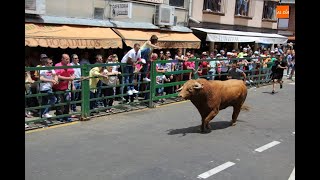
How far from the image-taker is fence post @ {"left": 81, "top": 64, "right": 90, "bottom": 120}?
8.50 meters

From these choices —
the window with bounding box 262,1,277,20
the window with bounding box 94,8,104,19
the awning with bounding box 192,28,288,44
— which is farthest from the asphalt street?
the window with bounding box 262,1,277,20

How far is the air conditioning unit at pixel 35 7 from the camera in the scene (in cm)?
1131

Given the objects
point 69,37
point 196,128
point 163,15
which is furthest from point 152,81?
point 163,15

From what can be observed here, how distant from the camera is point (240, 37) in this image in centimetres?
2320

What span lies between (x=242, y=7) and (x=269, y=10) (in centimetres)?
450

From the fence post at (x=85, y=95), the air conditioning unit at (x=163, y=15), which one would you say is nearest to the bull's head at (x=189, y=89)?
the fence post at (x=85, y=95)

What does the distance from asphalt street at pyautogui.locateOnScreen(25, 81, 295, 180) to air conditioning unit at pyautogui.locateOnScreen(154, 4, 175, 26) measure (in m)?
8.10

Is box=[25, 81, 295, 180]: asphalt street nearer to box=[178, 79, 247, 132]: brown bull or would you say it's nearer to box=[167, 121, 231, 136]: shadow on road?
box=[167, 121, 231, 136]: shadow on road

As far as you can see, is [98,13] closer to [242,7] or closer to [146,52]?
[146,52]

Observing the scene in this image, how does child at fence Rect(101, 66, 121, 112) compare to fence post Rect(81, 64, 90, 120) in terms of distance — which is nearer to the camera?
fence post Rect(81, 64, 90, 120)

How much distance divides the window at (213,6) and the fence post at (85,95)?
13965 mm

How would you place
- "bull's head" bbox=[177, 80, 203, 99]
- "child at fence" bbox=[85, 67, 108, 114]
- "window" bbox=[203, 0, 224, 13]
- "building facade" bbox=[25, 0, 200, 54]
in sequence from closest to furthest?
"bull's head" bbox=[177, 80, 203, 99] < "child at fence" bbox=[85, 67, 108, 114] < "building facade" bbox=[25, 0, 200, 54] < "window" bbox=[203, 0, 224, 13]

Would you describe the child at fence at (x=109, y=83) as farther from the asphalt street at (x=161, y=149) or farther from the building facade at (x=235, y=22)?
the building facade at (x=235, y=22)
